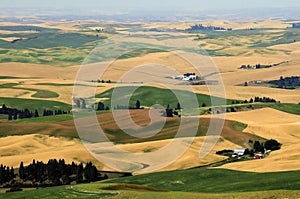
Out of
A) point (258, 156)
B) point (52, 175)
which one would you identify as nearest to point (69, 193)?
point (52, 175)

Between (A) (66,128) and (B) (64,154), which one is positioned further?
(A) (66,128)

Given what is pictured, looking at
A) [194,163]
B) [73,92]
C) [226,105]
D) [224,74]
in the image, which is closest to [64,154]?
[194,163]

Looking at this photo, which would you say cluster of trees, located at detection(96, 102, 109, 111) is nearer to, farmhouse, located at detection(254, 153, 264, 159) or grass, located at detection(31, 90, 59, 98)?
grass, located at detection(31, 90, 59, 98)

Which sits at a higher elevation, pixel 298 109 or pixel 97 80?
pixel 97 80

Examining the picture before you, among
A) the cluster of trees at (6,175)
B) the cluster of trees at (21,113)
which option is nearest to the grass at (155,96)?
the cluster of trees at (21,113)

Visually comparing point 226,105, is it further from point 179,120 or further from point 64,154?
point 64,154

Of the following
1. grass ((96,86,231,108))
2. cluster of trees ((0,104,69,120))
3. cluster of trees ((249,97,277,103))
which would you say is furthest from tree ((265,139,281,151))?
cluster of trees ((0,104,69,120))
